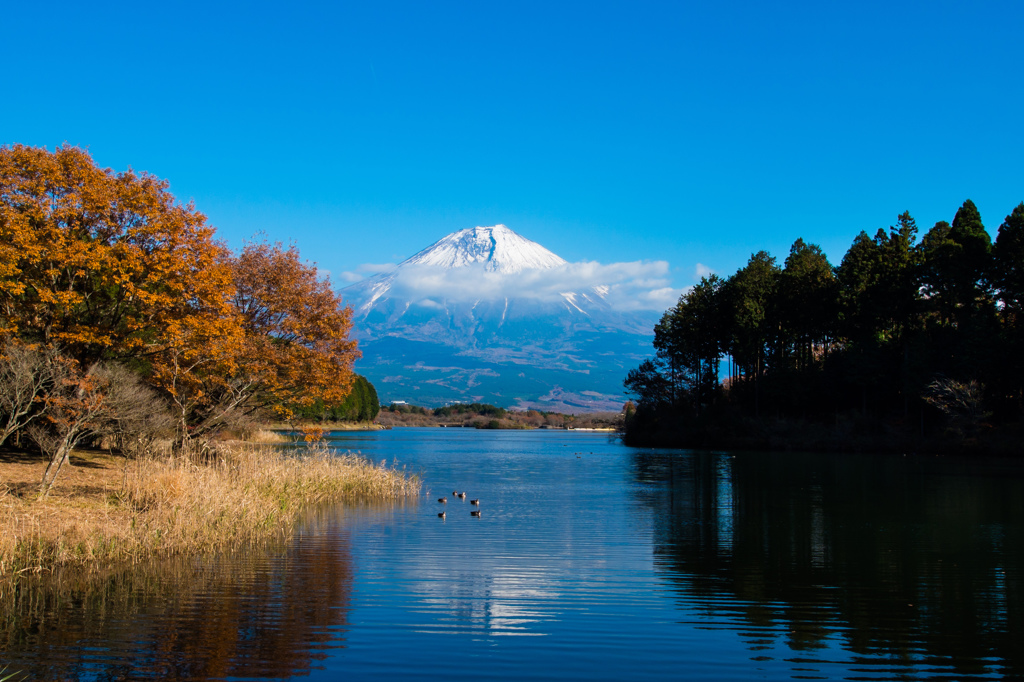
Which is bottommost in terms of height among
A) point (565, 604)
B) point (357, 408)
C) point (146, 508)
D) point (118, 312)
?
point (565, 604)

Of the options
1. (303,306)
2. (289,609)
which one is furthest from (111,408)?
(289,609)

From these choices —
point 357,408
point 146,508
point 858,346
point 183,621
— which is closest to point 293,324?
point 146,508

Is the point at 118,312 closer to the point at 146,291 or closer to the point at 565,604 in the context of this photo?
the point at 146,291

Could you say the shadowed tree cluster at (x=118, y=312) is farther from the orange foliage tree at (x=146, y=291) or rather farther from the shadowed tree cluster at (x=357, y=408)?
the shadowed tree cluster at (x=357, y=408)

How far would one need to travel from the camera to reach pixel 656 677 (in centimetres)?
788

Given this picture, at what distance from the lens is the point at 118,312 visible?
22.9 meters

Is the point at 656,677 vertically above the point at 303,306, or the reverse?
the point at 303,306

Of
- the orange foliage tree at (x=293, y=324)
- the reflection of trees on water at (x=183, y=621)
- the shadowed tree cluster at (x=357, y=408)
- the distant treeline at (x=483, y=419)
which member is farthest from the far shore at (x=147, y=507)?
the distant treeline at (x=483, y=419)

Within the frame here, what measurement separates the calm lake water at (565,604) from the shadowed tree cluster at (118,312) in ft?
22.7

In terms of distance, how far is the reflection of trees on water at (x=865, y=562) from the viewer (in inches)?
374

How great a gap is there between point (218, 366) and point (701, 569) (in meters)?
17.8

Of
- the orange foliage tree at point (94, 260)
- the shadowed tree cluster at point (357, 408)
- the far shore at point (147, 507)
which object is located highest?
the orange foliage tree at point (94, 260)

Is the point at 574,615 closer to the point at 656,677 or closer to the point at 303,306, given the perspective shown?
the point at 656,677

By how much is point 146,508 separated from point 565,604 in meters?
9.46
